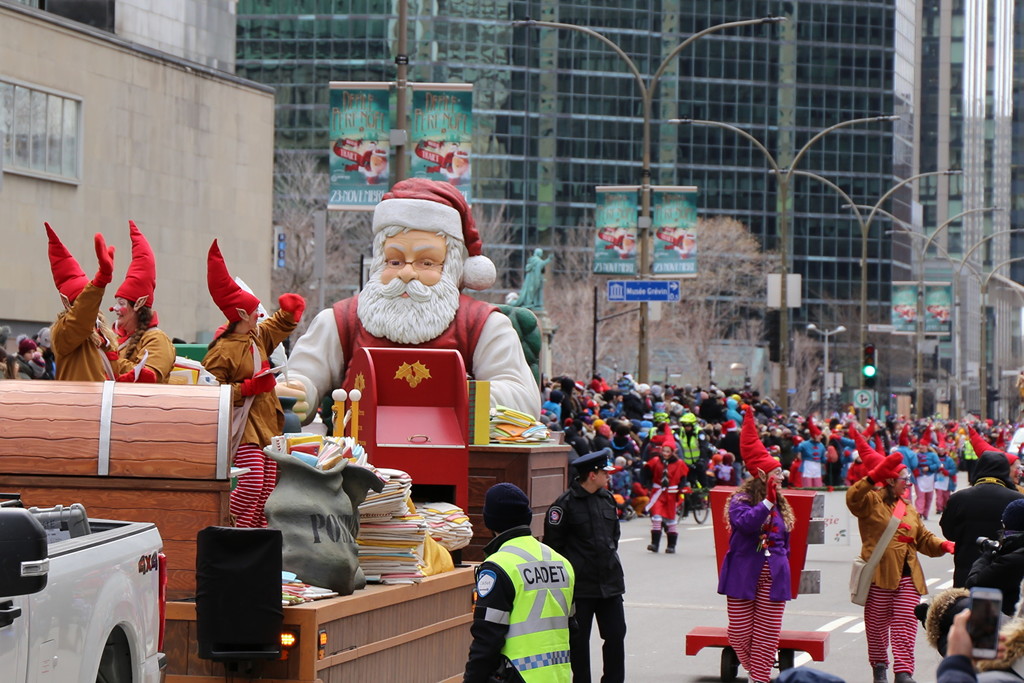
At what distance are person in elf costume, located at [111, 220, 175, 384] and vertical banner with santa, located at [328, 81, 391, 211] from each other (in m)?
11.5

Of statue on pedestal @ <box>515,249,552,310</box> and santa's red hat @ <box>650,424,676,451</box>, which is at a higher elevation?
statue on pedestal @ <box>515,249,552,310</box>

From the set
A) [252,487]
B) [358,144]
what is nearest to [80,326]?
[252,487]

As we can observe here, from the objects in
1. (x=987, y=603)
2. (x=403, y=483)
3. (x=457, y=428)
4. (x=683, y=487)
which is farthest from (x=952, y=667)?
(x=683, y=487)

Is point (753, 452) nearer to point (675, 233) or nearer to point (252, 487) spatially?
point (252, 487)

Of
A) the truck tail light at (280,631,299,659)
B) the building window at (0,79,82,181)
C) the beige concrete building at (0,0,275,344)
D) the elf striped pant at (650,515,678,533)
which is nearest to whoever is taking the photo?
the truck tail light at (280,631,299,659)

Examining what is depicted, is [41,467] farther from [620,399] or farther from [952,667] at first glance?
[620,399]

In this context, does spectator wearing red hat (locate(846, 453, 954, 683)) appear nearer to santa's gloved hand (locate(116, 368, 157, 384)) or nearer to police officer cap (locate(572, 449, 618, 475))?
police officer cap (locate(572, 449, 618, 475))

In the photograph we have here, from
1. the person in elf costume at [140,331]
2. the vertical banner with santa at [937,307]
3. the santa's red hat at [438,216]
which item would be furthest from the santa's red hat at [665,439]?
the vertical banner with santa at [937,307]

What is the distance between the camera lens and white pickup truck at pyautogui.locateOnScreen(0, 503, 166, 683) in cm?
491

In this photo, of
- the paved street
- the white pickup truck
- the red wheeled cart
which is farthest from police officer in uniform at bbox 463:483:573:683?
the paved street

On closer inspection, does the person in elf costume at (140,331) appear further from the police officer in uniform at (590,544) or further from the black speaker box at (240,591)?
the police officer in uniform at (590,544)

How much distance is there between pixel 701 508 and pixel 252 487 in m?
21.7

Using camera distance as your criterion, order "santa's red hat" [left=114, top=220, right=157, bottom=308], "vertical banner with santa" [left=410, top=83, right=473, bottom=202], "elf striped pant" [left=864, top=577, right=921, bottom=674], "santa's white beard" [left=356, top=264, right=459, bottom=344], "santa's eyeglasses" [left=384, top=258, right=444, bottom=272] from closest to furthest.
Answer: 1. "santa's red hat" [left=114, top=220, right=157, bottom=308]
2. "elf striped pant" [left=864, top=577, right=921, bottom=674]
3. "santa's white beard" [left=356, top=264, right=459, bottom=344]
4. "santa's eyeglasses" [left=384, top=258, right=444, bottom=272]
5. "vertical banner with santa" [left=410, top=83, right=473, bottom=202]

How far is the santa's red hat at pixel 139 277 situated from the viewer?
31.3 feet
